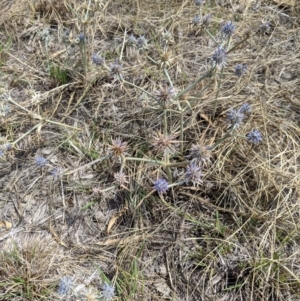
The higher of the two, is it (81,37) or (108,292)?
(81,37)

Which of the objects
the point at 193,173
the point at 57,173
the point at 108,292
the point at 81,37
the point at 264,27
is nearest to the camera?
the point at 108,292

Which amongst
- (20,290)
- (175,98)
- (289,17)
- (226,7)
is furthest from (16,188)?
(289,17)

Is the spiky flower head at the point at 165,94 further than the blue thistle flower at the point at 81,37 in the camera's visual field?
No

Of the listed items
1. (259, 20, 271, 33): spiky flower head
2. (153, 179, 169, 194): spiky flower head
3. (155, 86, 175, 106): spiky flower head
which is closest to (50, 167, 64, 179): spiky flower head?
(153, 179, 169, 194): spiky flower head

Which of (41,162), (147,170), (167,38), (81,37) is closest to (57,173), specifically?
(41,162)

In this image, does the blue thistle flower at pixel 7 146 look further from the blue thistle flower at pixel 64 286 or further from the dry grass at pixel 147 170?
the blue thistle flower at pixel 64 286

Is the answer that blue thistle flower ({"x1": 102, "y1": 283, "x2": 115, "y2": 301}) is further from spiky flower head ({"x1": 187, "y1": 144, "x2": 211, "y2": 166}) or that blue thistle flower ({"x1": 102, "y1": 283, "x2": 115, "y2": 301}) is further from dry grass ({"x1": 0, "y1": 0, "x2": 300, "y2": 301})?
spiky flower head ({"x1": 187, "y1": 144, "x2": 211, "y2": 166})

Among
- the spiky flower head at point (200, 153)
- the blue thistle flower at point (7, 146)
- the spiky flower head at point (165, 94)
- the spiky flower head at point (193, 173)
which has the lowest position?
the blue thistle flower at point (7, 146)

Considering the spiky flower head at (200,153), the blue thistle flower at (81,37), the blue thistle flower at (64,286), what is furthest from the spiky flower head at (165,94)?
the blue thistle flower at (64,286)

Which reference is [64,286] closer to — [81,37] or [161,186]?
[161,186]
